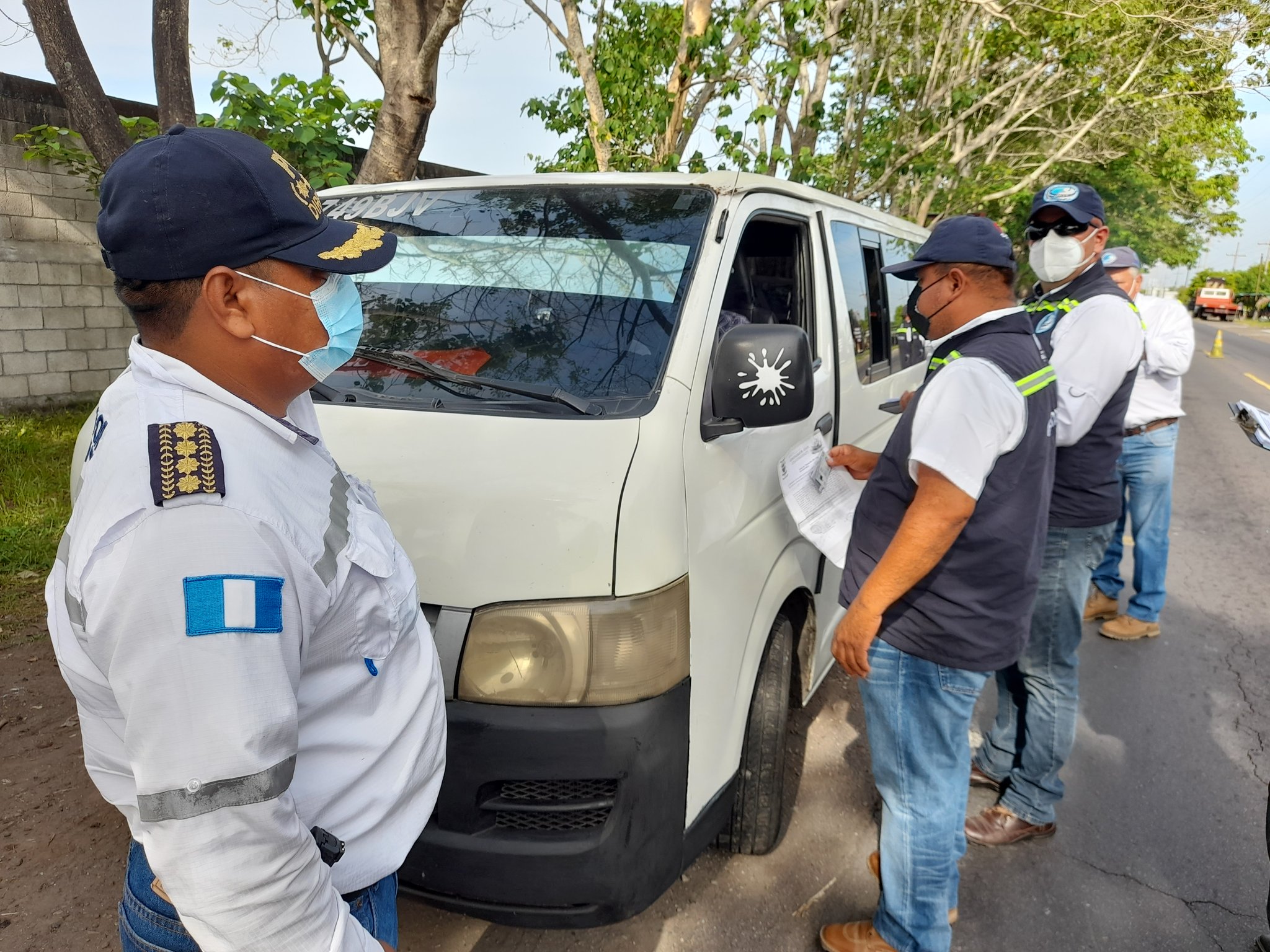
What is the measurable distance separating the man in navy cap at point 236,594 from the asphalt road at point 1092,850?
146cm

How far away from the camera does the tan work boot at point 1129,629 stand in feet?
14.8

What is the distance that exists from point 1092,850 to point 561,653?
7.33 ft

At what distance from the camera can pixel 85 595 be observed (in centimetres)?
90

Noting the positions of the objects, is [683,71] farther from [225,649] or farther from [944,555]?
[225,649]

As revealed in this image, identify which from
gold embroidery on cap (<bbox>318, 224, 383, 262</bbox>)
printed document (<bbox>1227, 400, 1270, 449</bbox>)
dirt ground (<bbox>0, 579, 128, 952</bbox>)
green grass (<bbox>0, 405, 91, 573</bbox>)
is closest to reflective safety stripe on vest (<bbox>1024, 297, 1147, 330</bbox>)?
printed document (<bbox>1227, 400, 1270, 449</bbox>)

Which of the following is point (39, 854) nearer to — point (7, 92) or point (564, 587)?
point (564, 587)

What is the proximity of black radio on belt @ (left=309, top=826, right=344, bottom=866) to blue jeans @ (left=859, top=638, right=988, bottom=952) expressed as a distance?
144 cm

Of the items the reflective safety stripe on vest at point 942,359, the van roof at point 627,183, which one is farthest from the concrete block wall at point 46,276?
the reflective safety stripe on vest at point 942,359

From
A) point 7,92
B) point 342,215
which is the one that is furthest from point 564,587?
point 7,92

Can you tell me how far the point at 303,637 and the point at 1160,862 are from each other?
3.03m

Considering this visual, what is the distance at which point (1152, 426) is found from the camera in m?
4.39

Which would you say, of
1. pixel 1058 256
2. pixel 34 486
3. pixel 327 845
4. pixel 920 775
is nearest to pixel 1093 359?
pixel 1058 256

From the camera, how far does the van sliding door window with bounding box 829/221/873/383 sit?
3197mm

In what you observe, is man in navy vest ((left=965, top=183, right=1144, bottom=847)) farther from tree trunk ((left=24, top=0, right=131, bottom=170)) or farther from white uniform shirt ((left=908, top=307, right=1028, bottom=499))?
tree trunk ((left=24, top=0, right=131, bottom=170))
